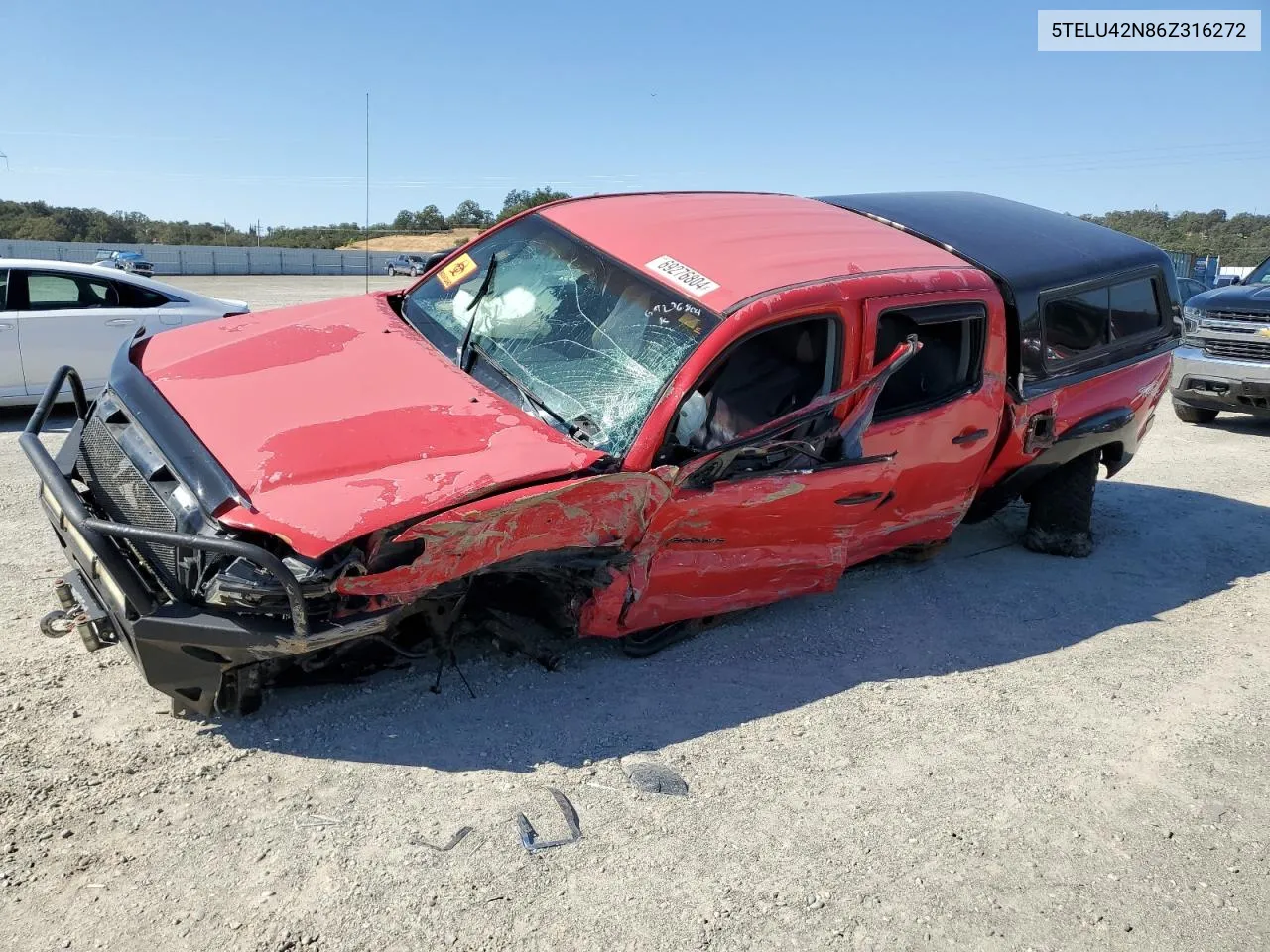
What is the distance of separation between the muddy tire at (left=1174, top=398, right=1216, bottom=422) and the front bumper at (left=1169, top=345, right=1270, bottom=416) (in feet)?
1.16

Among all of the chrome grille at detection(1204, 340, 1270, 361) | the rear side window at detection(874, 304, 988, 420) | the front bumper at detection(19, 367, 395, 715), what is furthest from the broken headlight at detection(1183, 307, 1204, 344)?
the front bumper at detection(19, 367, 395, 715)

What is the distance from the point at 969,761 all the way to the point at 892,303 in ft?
6.44

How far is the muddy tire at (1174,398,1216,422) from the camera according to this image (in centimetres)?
1070

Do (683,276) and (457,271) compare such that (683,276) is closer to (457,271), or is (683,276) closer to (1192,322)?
(457,271)

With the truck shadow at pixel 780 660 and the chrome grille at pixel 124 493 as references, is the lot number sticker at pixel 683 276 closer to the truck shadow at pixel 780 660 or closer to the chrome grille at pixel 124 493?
the truck shadow at pixel 780 660

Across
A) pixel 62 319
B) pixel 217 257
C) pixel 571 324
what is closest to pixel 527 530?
pixel 571 324

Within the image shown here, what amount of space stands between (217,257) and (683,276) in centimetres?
4580

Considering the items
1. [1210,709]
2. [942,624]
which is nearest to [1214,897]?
[1210,709]

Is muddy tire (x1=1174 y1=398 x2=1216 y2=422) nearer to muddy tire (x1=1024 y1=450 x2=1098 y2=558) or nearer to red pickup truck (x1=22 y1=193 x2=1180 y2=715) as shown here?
muddy tire (x1=1024 y1=450 x2=1098 y2=558)

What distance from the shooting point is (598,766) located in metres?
3.48

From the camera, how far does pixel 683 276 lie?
4.20 m

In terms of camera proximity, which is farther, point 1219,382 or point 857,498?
point 1219,382

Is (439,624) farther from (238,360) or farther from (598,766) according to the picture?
(238,360)

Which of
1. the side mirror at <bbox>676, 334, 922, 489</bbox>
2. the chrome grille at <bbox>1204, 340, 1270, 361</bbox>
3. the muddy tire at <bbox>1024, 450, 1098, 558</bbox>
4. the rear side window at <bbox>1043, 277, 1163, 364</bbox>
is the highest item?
the rear side window at <bbox>1043, 277, 1163, 364</bbox>
